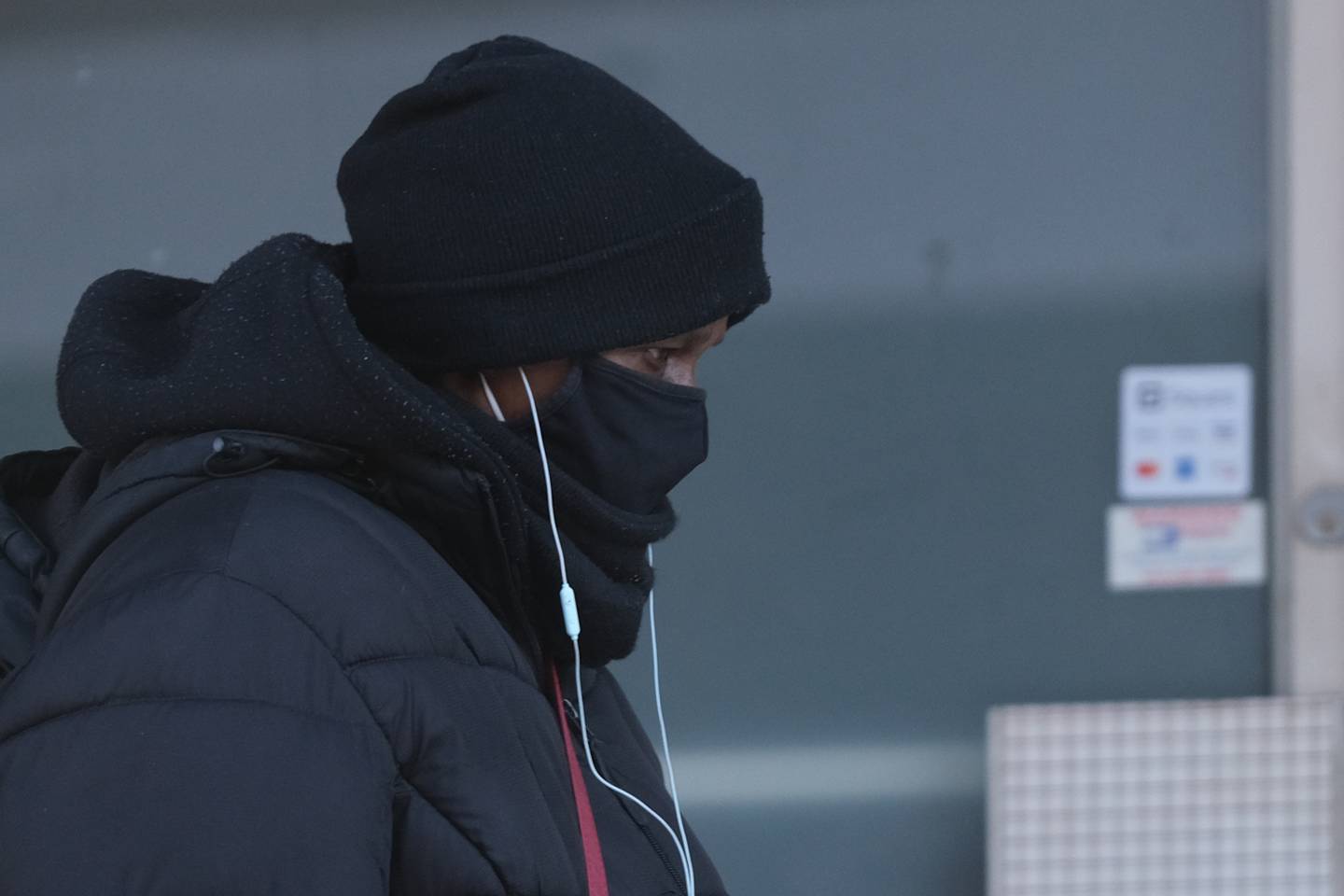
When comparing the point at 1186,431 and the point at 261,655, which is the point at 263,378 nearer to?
the point at 261,655

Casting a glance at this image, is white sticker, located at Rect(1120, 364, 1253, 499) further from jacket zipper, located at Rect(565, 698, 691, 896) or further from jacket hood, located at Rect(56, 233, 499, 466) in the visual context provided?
jacket hood, located at Rect(56, 233, 499, 466)

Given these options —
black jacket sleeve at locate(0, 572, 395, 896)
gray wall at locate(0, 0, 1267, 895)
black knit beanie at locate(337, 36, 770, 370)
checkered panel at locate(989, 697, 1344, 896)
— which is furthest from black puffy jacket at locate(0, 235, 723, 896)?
checkered panel at locate(989, 697, 1344, 896)

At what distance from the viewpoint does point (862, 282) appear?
2924mm

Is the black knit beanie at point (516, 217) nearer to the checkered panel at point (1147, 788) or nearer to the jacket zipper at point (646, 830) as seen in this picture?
the jacket zipper at point (646, 830)

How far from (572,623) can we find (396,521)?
206mm

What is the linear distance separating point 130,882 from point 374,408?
0.40 m

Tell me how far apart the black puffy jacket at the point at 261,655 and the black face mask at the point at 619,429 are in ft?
0.62

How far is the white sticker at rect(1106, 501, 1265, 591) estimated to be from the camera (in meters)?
3.02

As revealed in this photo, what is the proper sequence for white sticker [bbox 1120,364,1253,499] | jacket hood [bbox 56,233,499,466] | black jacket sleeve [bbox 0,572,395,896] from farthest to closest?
1. white sticker [bbox 1120,364,1253,499]
2. jacket hood [bbox 56,233,499,466]
3. black jacket sleeve [bbox 0,572,395,896]

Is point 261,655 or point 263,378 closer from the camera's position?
point 261,655

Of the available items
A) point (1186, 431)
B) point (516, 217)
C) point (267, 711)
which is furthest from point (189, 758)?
point (1186, 431)

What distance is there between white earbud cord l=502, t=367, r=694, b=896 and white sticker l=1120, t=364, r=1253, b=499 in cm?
185

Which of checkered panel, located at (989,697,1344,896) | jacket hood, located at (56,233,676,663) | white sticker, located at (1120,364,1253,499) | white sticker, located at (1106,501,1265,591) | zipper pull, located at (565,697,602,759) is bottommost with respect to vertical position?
checkered panel, located at (989,697,1344,896)

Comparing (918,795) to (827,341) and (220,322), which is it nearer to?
(827,341)
